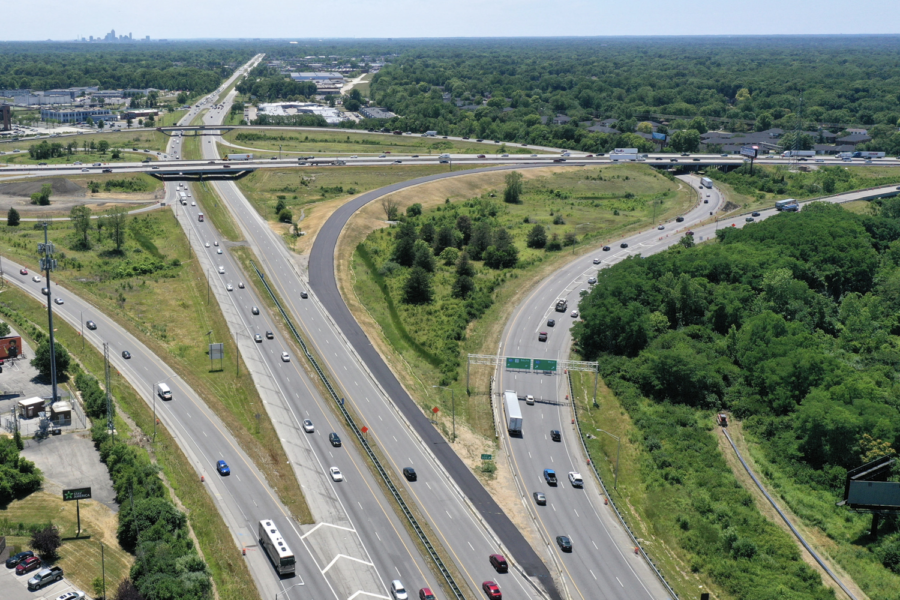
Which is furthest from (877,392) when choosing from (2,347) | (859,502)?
(2,347)

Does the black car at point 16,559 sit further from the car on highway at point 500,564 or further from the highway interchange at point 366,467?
the car on highway at point 500,564

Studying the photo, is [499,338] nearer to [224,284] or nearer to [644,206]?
[224,284]

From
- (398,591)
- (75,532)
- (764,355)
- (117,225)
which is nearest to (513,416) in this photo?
(398,591)

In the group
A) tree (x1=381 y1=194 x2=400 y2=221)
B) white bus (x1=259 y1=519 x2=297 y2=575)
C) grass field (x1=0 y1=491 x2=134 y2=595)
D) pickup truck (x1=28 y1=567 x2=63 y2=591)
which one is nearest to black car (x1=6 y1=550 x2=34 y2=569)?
grass field (x1=0 y1=491 x2=134 y2=595)

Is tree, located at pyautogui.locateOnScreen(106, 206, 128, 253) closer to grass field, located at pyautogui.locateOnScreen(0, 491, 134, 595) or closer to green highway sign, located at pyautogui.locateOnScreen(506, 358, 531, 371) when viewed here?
grass field, located at pyautogui.locateOnScreen(0, 491, 134, 595)

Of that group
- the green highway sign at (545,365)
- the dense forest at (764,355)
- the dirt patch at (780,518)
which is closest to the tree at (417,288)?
the dense forest at (764,355)
